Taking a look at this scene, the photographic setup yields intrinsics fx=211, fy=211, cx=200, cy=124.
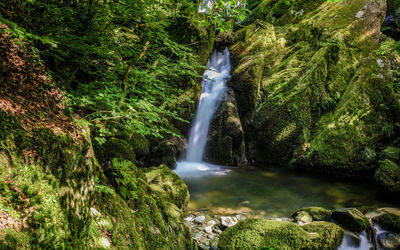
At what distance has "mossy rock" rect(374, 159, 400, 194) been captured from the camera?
6793mm

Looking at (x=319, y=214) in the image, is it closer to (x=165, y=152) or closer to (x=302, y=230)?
(x=302, y=230)

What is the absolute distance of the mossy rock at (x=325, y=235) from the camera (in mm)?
3785

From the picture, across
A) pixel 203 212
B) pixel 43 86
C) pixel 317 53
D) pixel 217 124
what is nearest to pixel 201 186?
pixel 203 212

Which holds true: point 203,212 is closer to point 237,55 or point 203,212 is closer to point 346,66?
point 346,66

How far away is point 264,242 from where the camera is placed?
354 centimetres

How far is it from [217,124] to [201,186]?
4187 millimetres

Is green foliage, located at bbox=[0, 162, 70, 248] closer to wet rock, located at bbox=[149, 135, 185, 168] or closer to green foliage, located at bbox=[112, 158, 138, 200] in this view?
green foliage, located at bbox=[112, 158, 138, 200]

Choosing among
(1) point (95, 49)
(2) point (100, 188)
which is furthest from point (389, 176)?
(1) point (95, 49)

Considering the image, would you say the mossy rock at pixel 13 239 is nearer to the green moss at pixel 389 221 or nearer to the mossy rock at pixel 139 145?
the mossy rock at pixel 139 145

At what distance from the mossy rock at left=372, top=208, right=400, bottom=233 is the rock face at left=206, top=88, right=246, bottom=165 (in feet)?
20.7

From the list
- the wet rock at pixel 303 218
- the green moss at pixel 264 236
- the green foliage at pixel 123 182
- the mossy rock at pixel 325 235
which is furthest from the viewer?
the wet rock at pixel 303 218

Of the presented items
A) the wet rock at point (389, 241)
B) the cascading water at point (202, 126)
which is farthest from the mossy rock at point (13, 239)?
the cascading water at point (202, 126)

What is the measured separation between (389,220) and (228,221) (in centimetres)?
354

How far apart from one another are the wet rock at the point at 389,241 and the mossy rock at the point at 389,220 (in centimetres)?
14
